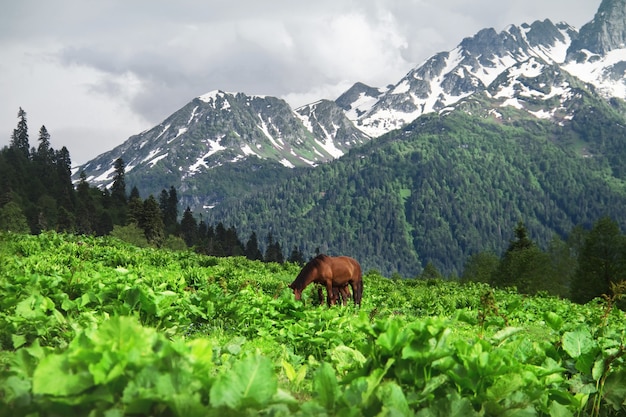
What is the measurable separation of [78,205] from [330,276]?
142m

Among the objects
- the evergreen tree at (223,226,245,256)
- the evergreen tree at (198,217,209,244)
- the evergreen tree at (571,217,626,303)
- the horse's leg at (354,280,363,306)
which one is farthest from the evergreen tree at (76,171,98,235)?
the horse's leg at (354,280,363,306)

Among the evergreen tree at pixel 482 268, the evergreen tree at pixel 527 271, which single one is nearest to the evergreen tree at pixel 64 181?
the evergreen tree at pixel 482 268

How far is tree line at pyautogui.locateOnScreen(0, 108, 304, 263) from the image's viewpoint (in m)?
119

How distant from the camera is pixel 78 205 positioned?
14625 cm

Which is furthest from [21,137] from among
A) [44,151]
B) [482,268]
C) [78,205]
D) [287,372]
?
[287,372]

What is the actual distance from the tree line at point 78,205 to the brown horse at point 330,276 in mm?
92426

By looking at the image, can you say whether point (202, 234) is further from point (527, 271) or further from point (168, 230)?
point (527, 271)

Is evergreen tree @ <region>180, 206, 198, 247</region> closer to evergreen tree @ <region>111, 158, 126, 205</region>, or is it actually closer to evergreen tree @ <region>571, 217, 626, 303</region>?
evergreen tree @ <region>111, 158, 126, 205</region>

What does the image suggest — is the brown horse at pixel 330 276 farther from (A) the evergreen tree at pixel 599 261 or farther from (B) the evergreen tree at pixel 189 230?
(B) the evergreen tree at pixel 189 230

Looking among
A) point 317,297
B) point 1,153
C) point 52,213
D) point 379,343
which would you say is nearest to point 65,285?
point 379,343

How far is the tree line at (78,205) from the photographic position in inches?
4668

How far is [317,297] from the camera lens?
873 inches

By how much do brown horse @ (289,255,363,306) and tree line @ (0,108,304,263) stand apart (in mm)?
92426

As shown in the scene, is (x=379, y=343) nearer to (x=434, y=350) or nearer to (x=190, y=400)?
(x=434, y=350)
